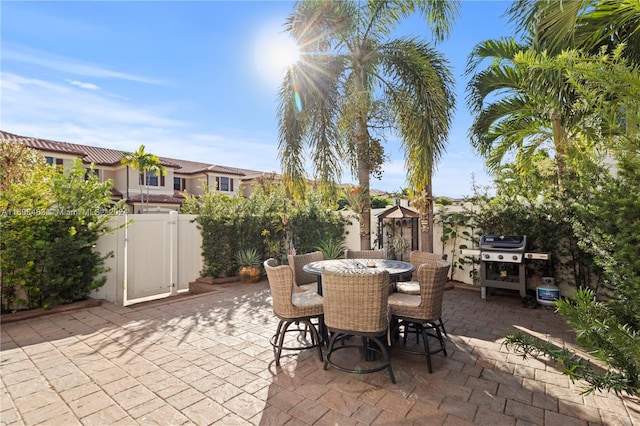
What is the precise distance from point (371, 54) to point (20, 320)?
24.8 feet

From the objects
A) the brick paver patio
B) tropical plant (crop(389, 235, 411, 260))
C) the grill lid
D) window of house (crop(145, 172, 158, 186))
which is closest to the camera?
the brick paver patio

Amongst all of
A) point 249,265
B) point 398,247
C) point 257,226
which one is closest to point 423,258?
point 398,247

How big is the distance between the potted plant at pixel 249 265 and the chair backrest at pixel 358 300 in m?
4.44

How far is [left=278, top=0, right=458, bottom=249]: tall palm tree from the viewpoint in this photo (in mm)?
6057


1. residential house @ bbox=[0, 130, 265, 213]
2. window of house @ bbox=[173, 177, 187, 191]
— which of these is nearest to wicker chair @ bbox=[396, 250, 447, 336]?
residential house @ bbox=[0, 130, 265, 213]

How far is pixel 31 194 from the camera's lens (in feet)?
15.0

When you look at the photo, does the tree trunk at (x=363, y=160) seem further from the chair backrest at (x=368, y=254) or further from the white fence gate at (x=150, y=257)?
the white fence gate at (x=150, y=257)

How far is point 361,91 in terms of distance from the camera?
6.40m

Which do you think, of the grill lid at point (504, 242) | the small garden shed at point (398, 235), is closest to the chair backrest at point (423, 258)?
the grill lid at point (504, 242)

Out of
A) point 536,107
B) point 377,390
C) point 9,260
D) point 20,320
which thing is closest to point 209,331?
point 377,390

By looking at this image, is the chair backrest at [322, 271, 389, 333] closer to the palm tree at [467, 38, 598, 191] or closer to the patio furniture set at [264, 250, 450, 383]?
the patio furniture set at [264, 250, 450, 383]

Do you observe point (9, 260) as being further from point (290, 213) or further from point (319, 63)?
point (319, 63)

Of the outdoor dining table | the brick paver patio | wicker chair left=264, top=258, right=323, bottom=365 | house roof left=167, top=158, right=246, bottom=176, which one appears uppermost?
house roof left=167, top=158, right=246, bottom=176

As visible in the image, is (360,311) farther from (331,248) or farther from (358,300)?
Result: (331,248)
